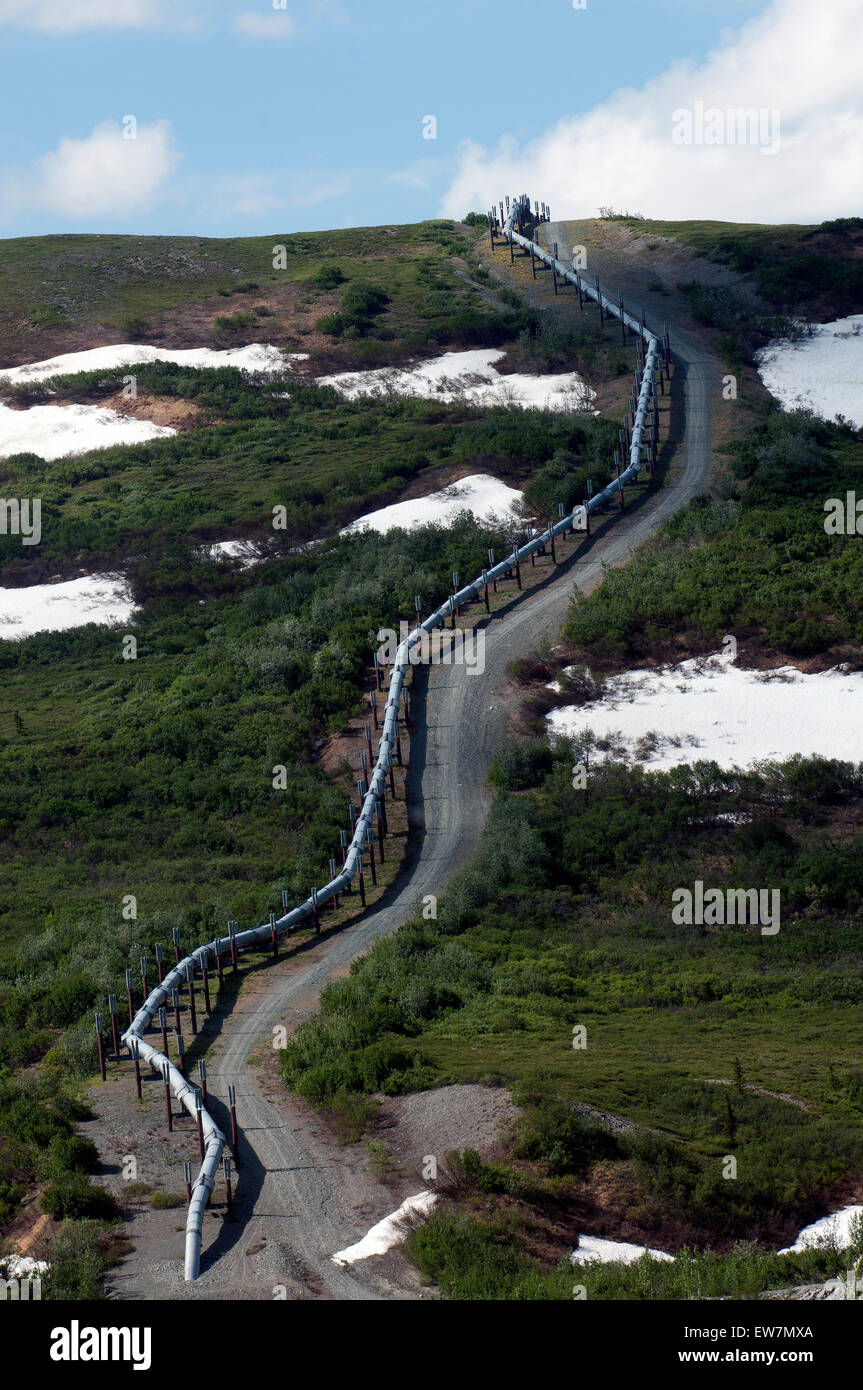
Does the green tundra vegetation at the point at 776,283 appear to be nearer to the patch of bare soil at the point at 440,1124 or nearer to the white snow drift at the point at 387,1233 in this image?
the patch of bare soil at the point at 440,1124

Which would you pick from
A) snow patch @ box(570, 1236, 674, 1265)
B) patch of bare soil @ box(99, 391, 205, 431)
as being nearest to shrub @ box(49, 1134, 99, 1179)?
snow patch @ box(570, 1236, 674, 1265)

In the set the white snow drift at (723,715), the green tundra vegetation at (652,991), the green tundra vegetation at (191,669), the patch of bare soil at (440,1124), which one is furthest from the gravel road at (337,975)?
the white snow drift at (723,715)

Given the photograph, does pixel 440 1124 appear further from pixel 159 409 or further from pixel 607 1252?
pixel 159 409

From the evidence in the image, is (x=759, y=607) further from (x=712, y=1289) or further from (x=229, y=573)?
(x=712, y=1289)

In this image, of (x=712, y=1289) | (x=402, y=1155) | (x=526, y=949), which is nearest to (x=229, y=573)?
(x=526, y=949)

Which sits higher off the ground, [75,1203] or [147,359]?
[147,359]

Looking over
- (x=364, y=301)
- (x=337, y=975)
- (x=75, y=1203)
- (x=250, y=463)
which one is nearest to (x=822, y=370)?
(x=250, y=463)
